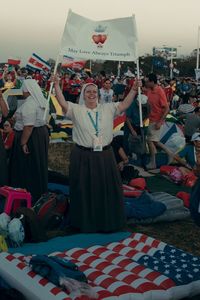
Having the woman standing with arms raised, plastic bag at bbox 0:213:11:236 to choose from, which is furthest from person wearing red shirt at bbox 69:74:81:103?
plastic bag at bbox 0:213:11:236

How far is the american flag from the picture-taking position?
3.74m

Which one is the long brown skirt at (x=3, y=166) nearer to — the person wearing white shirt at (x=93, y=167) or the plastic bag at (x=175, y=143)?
the person wearing white shirt at (x=93, y=167)

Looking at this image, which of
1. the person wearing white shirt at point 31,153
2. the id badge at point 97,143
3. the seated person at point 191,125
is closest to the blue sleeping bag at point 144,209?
the id badge at point 97,143

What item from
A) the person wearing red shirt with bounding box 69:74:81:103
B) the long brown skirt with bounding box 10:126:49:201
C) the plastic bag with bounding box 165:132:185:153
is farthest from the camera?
the person wearing red shirt with bounding box 69:74:81:103

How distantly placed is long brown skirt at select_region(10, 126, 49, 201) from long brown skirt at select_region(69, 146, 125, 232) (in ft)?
3.23

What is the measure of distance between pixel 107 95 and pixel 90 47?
29.9 feet

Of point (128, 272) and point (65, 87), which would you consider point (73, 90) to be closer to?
point (65, 87)

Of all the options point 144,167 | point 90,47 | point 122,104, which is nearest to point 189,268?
point 122,104

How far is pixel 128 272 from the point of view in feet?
13.5

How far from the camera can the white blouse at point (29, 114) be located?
616 cm

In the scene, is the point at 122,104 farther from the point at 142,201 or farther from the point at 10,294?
the point at 10,294

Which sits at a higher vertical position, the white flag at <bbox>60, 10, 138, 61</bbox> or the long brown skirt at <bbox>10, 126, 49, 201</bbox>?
the white flag at <bbox>60, 10, 138, 61</bbox>

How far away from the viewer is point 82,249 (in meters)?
4.71

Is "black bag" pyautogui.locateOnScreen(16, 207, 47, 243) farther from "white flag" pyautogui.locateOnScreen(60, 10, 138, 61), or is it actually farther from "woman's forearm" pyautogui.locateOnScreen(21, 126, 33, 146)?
"white flag" pyautogui.locateOnScreen(60, 10, 138, 61)
